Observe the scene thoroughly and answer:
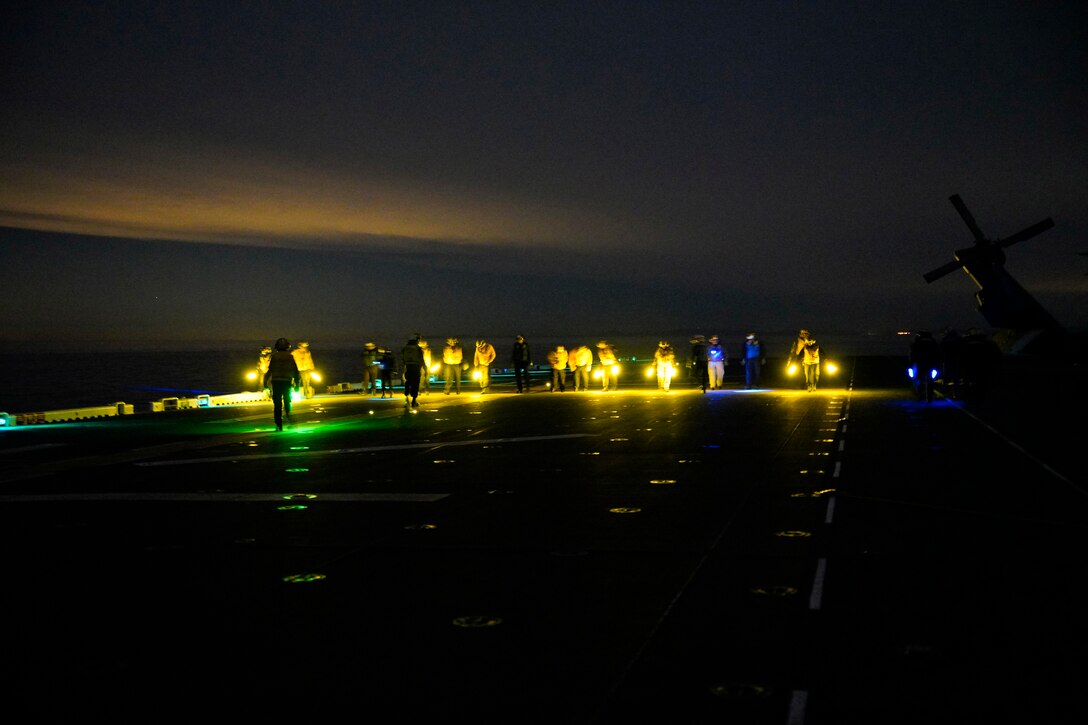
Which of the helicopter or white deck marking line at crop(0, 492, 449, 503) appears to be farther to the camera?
the helicopter

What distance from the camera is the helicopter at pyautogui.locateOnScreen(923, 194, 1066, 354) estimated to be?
208ft

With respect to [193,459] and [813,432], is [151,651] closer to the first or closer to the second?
[193,459]

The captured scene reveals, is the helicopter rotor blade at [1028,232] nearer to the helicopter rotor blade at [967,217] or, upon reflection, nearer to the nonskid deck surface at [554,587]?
the helicopter rotor blade at [967,217]

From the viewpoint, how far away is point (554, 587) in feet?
24.1

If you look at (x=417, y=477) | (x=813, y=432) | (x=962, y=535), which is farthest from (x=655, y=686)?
(x=813, y=432)

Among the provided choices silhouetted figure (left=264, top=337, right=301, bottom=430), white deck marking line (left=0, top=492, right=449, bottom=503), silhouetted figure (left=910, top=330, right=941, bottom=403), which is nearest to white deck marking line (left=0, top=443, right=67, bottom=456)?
silhouetted figure (left=264, top=337, right=301, bottom=430)

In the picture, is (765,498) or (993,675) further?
(765,498)

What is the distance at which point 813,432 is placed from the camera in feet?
65.1

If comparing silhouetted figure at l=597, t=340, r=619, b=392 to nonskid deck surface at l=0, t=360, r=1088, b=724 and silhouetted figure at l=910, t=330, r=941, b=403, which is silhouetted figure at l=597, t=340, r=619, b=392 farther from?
nonskid deck surface at l=0, t=360, r=1088, b=724

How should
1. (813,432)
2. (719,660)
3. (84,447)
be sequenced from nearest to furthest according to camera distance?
1. (719,660)
2. (84,447)
3. (813,432)

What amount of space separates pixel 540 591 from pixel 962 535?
445 cm

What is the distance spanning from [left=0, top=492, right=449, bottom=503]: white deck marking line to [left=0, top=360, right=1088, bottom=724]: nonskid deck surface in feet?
0.29

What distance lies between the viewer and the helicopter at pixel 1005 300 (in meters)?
63.4

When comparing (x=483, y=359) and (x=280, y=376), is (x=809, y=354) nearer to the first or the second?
(x=483, y=359)
